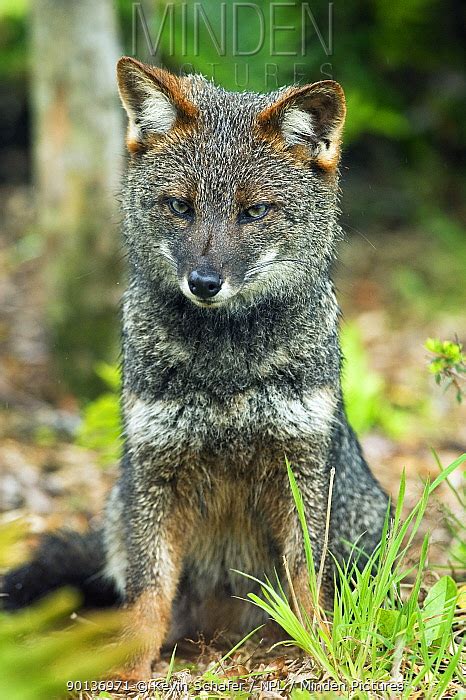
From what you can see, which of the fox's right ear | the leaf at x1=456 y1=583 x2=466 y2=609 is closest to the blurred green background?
the fox's right ear

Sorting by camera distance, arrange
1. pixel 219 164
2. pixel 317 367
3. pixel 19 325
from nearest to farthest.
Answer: pixel 219 164
pixel 317 367
pixel 19 325

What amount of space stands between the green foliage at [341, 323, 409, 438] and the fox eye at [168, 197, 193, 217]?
404cm

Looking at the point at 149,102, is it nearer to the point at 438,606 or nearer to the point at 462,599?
the point at 438,606

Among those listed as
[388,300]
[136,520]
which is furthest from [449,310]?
[136,520]

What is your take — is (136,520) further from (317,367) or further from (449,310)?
(449,310)

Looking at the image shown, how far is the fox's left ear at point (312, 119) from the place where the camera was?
14.2 feet

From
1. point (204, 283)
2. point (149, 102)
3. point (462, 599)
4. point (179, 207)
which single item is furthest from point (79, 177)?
point (462, 599)

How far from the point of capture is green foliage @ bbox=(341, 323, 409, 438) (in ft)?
27.7

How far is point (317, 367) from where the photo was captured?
4.66m

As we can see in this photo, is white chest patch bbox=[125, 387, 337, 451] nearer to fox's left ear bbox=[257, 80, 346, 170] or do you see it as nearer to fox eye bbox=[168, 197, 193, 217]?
fox eye bbox=[168, 197, 193, 217]

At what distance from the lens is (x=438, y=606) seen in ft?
13.6

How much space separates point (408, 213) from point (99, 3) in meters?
5.55

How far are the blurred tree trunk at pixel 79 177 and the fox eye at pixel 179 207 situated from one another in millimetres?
4195

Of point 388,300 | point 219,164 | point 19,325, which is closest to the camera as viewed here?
point 219,164
